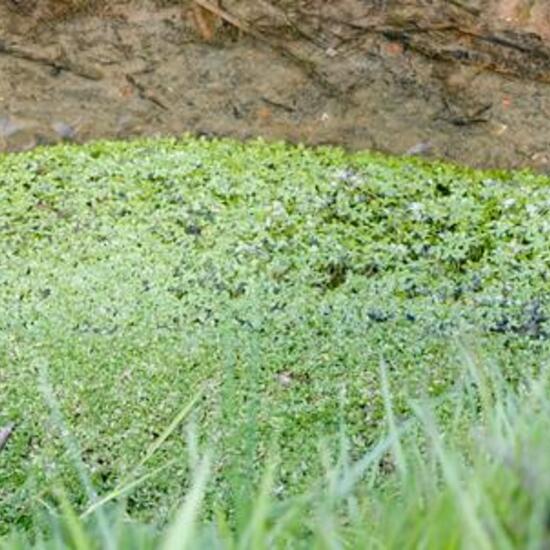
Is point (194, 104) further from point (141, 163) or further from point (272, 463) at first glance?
point (272, 463)

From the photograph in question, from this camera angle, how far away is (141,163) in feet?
15.0

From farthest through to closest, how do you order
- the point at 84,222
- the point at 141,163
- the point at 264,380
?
the point at 141,163
the point at 84,222
the point at 264,380

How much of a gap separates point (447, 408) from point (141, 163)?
177 centimetres

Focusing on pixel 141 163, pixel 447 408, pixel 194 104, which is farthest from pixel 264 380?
pixel 194 104

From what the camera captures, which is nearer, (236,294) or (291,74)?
(236,294)

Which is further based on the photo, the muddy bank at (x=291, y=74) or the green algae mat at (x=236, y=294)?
the muddy bank at (x=291, y=74)

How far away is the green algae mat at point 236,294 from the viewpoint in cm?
310

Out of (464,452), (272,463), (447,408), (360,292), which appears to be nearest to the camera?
(272,463)

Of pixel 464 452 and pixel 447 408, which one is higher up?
pixel 464 452

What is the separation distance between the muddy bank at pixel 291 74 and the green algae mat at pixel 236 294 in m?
0.15

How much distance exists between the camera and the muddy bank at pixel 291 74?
4.72 metres

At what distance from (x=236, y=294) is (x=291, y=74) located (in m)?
1.30

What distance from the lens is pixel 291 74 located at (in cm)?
483

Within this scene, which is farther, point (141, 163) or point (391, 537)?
point (141, 163)
